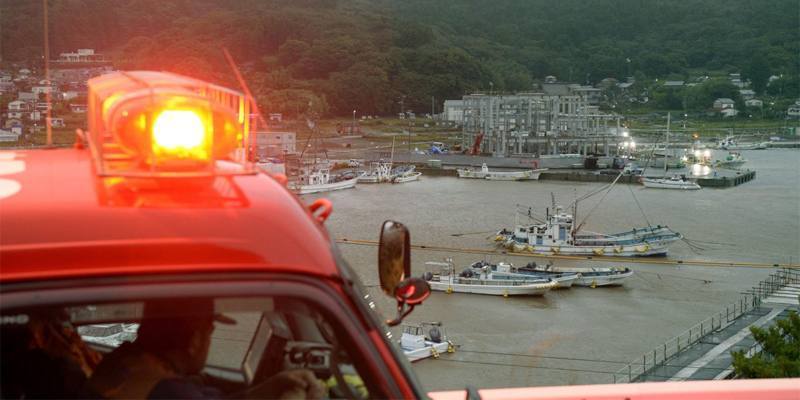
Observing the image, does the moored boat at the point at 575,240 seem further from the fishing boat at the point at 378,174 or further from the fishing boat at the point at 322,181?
the fishing boat at the point at 378,174

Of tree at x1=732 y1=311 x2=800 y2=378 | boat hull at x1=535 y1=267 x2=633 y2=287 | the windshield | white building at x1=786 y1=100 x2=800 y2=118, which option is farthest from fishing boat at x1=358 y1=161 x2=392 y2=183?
white building at x1=786 y1=100 x2=800 y2=118

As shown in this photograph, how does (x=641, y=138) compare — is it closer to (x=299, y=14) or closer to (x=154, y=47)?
(x=299, y=14)

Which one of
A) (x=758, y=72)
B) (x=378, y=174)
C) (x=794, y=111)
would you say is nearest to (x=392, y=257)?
(x=378, y=174)

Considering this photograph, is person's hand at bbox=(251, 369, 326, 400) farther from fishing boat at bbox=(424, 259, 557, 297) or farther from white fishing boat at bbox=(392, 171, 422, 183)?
white fishing boat at bbox=(392, 171, 422, 183)

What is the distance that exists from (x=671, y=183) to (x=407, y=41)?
17.8m

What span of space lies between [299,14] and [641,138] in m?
14.5

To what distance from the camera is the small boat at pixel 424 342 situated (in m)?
7.66

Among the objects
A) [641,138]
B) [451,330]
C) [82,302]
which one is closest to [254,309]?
[82,302]

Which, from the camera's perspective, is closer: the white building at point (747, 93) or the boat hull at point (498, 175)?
the boat hull at point (498, 175)

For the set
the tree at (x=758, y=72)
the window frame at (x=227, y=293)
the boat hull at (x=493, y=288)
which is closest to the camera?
the window frame at (x=227, y=293)

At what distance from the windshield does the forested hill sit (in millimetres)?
121

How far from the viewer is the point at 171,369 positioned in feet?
2.35

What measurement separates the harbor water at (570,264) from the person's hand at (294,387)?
0.28m

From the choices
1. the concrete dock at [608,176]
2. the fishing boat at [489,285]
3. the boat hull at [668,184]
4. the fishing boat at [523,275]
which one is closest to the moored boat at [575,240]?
the fishing boat at [523,275]
